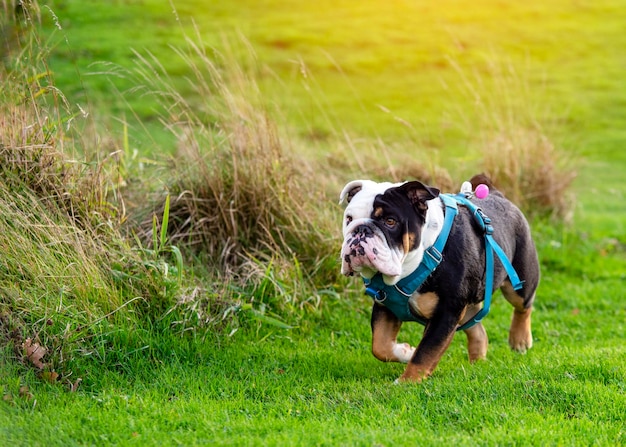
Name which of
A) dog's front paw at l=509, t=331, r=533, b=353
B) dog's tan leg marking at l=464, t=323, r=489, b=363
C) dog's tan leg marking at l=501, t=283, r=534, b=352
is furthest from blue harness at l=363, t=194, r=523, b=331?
dog's front paw at l=509, t=331, r=533, b=353

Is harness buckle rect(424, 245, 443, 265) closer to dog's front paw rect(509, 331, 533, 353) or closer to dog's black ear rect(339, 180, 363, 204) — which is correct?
dog's black ear rect(339, 180, 363, 204)

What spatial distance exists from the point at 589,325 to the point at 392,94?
12811 mm

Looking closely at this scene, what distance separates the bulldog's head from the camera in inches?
190

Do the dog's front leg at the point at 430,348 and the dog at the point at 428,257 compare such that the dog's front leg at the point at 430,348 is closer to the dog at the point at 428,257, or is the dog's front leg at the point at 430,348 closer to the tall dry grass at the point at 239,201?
the dog at the point at 428,257

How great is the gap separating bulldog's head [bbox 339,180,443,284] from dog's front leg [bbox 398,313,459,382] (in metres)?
0.45

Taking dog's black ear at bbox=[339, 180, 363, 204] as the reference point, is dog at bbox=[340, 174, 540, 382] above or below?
below

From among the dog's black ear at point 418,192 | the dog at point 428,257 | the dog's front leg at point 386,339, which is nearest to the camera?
the dog at point 428,257

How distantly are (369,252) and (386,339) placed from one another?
1.12 meters

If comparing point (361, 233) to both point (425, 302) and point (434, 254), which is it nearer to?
point (434, 254)

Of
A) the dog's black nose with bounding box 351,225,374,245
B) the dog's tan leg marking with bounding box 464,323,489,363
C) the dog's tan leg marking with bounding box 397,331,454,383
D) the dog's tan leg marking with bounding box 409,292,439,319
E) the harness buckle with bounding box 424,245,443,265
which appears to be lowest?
the dog's tan leg marking with bounding box 464,323,489,363

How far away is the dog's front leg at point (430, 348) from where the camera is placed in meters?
5.30

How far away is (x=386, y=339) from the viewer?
18.5 feet

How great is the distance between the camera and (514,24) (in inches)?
1015

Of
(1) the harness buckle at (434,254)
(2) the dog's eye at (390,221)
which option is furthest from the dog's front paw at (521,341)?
(2) the dog's eye at (390,221)
